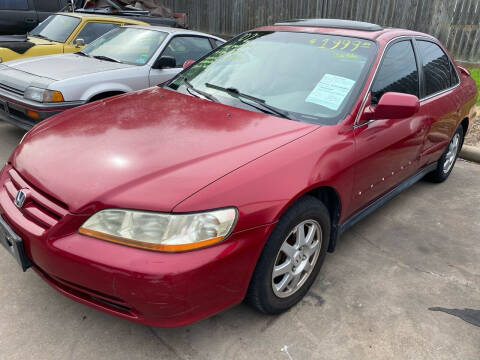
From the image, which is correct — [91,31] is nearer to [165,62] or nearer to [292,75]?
[165,62]

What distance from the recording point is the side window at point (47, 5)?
810 centimetres

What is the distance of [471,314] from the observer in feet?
7.97

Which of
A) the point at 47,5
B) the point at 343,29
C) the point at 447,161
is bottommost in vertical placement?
the point at 447,161

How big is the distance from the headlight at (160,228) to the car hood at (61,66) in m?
3.11

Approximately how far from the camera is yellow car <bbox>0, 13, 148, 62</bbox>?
5.66 m

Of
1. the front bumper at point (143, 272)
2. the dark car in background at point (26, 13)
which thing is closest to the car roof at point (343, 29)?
the front bumper at point (143, 272)

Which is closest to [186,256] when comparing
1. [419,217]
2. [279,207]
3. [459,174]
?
[279,207]

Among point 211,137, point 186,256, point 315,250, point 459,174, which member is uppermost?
point 211,137

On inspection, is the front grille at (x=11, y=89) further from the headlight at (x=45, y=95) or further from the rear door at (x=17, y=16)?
the rear door at (x=17, y=16)

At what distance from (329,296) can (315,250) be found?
13.6 inches

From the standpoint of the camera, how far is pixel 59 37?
6270 millimetres

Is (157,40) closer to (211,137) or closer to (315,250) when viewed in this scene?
(211,137)

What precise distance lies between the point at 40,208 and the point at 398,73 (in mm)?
2621

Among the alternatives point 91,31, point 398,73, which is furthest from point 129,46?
point 398,73
